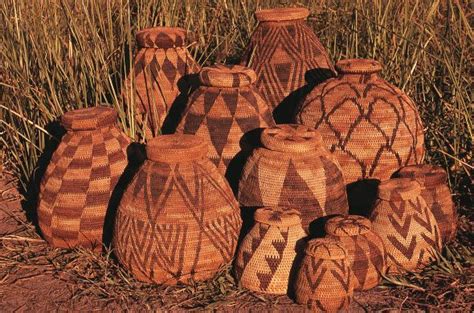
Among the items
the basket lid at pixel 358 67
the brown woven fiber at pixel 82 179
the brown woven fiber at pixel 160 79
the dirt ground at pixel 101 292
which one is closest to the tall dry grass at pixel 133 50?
the brown woven fiber at pixel 160 79

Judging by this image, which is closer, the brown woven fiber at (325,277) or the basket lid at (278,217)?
the brown woven fiber at (325,277)

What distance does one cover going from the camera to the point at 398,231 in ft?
12.6

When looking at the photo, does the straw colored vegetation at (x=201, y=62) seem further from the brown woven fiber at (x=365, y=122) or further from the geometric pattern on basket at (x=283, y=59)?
the geometric pattern on basket at (x=283, y=59)

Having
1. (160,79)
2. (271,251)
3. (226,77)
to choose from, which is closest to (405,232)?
(271,251)

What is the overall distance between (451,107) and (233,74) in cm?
160

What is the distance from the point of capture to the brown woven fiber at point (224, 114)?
13.9ft

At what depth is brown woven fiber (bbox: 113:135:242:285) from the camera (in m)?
3.69

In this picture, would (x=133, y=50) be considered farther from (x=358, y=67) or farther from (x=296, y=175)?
(x=296, y=175)

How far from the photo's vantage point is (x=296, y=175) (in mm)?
3861

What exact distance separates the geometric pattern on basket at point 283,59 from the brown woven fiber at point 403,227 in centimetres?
124

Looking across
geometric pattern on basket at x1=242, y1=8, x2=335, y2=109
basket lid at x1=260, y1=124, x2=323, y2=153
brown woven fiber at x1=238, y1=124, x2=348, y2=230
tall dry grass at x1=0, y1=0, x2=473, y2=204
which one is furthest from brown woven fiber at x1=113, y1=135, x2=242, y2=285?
geometric pattern on basket at x1=242, y1=8, x2=335, y2=109

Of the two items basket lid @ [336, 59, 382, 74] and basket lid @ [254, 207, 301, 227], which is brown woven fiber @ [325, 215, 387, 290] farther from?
basket lid @ [336, 59, 382, 74]

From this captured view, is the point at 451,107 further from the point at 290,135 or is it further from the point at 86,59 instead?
the point at 86,59

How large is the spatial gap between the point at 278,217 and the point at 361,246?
1.38 ft
